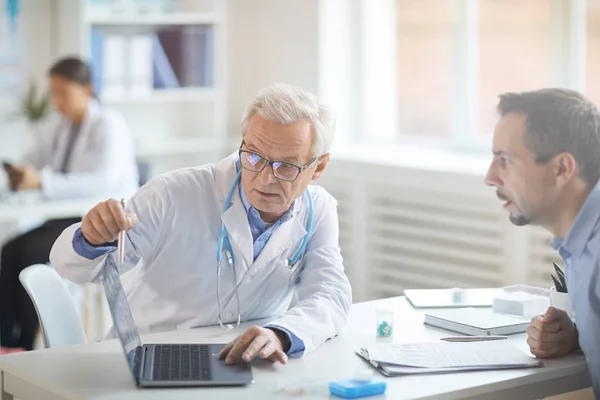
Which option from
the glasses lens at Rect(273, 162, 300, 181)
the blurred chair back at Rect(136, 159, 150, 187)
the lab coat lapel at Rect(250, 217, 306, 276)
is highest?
the glasses lens at Rect(273, 162, 300, 181)

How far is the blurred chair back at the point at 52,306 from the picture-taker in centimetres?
243

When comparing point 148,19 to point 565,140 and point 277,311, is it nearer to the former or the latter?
point 277,311

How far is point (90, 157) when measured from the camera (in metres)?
4.68

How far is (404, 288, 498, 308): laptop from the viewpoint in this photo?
2582 millimetres

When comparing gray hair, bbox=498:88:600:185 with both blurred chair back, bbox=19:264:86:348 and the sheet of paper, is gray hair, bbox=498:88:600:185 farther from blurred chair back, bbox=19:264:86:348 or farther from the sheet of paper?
blurred chair back, bbox=19:264:86:348

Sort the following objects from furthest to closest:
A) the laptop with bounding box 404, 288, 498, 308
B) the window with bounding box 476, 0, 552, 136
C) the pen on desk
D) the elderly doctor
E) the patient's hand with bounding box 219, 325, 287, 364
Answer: the window with bounding box 476, 0, 552, 136 → the laptop with bounding box 404, 288, 498, 308 → the elderly doctor → the pen on desk → the patient's hand with bounding box 219, 325, 287, 364

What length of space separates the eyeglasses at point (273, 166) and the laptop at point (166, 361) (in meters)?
0.42

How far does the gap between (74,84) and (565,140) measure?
3.05 metres

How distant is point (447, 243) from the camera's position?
14.4 feet

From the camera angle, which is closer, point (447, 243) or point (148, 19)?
point (447, 243)

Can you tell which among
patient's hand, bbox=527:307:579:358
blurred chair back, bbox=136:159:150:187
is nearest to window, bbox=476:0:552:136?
blurred chair back, bbox=136:159:150:187

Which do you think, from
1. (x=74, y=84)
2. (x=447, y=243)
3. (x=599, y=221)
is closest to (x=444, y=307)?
(x=599, y=221)

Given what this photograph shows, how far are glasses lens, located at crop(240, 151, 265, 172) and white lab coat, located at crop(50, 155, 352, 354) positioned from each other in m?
0.11

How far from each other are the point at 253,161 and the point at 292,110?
0.51 feet
